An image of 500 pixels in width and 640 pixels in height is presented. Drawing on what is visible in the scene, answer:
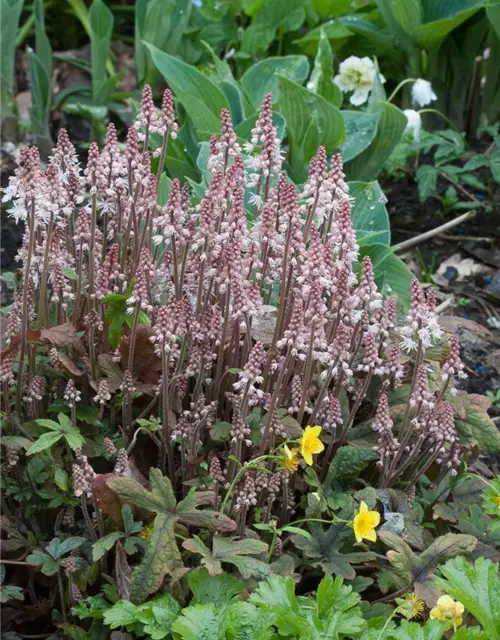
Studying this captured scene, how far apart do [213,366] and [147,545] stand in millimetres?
678

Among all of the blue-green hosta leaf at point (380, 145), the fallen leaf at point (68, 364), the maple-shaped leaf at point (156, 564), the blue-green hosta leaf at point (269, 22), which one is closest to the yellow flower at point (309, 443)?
the maple-shaped leaf at point (156, 564)

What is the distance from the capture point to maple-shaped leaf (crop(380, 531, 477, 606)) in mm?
2074

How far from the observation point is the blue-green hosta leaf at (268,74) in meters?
4.14

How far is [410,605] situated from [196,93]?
2.62 m

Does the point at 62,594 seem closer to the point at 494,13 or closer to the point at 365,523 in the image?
the point at 365,523

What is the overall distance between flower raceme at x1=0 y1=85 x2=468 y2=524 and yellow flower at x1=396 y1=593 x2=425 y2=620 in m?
0.37

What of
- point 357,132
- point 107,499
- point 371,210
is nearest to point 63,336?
point 107,499

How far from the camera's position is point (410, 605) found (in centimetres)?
192

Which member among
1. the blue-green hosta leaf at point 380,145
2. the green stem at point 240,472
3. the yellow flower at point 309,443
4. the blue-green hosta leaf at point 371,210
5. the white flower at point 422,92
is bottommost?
the green stem at point 240,472

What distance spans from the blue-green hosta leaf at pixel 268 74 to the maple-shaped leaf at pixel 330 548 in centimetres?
245

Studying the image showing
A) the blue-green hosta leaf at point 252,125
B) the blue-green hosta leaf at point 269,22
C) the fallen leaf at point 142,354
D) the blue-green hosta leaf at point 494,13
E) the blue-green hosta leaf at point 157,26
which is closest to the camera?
the fallen leaf at point 142,354

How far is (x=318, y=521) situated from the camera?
2205 mm

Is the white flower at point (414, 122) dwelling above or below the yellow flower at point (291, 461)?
above

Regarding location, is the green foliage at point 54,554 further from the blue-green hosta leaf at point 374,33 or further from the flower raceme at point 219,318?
the blue-green hosta leaf at point 374,33
